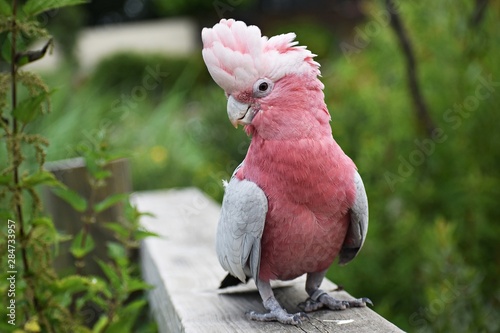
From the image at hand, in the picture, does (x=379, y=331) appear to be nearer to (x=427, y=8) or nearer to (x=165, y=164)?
(x=427, y=8)

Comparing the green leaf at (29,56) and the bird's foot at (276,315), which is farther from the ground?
the green leaf at (29,56)

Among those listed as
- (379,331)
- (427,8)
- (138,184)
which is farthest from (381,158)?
(138,184)

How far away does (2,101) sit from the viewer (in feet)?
5.15

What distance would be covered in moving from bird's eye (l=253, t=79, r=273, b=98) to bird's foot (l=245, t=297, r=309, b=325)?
1.65 feet

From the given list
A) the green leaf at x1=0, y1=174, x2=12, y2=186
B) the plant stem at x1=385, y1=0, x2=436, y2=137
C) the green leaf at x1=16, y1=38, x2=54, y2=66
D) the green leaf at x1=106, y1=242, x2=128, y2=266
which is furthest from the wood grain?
the plant stem at x1=385, y1=0, x2=436, y2=137

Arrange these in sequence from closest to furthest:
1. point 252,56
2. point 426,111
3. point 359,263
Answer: point 252,56 → point 359,263 → point 426,111

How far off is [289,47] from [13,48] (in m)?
0.71

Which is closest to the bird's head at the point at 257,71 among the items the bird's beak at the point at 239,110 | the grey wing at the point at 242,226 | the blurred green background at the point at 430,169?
the bird's beak at the point at 239,110

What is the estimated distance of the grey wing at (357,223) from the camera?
1.48 metres

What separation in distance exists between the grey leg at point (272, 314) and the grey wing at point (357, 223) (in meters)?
0.22

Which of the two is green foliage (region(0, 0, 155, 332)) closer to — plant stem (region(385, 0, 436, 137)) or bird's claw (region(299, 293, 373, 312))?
bird's claw (region(299, 293, 373, 312))

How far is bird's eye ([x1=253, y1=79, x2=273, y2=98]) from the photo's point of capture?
4.47 ft

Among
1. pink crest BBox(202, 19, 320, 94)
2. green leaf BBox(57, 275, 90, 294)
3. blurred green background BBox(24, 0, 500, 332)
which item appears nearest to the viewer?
pink crest BBox(202, 19, 320, 94)

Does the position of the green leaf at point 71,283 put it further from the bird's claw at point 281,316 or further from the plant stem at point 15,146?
the bird's claw at point 281,316
